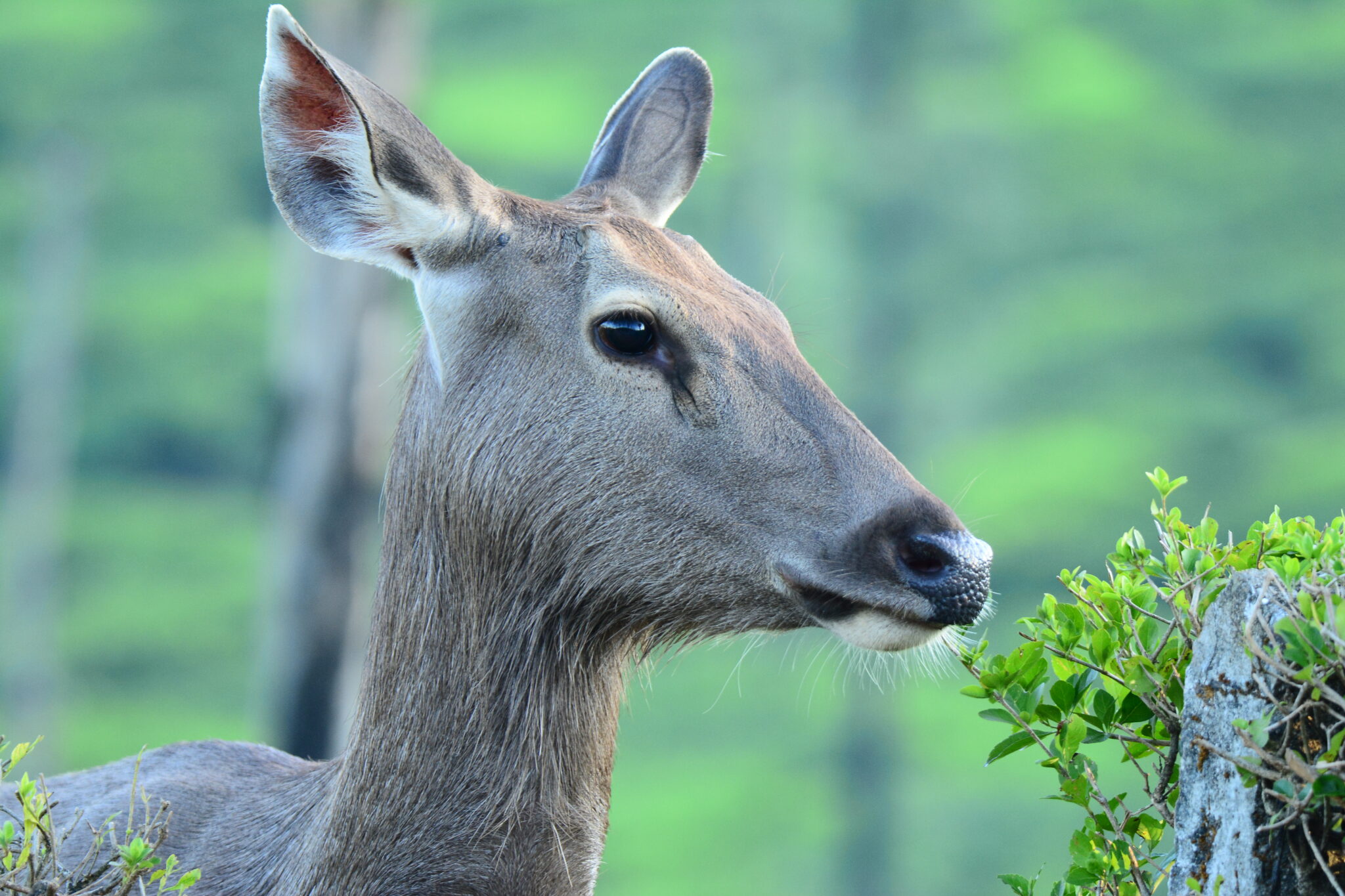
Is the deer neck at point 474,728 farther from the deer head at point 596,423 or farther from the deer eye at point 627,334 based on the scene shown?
the deer eye at point 627,334

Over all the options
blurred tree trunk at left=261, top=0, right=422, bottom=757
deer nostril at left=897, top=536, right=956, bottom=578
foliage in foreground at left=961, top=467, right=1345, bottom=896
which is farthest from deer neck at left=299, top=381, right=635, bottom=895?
blurred tree trunk at left=261, top=0, right=422, bottom=757

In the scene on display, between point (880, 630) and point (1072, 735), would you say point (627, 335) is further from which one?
point (1072, 735)

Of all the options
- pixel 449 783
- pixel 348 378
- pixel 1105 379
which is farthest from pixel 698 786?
pixel 449 783

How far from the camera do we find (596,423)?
3178 millimetres

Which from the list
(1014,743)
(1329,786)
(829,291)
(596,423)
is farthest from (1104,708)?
(829,291)

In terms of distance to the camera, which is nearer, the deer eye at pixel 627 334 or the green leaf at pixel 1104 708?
the green leaf at pixel 1104 708

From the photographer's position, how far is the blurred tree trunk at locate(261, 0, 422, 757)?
951 centimetres

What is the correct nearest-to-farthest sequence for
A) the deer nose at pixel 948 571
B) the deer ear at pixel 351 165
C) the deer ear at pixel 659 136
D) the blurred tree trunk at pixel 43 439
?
the deer nose at pixel 948 571
the deer ear at pixel 351 165
the deer ear at pixel 659 136
the blurred tree trunk at pixel 43 439

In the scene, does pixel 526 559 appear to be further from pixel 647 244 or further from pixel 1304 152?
pixel 1304 152

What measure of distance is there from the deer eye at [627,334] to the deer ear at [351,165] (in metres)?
0.47

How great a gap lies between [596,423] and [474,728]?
2.51 ft

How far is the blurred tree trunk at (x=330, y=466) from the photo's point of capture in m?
9.51

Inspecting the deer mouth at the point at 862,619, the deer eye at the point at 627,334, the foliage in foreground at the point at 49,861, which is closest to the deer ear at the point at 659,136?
the deer eye at the point at 627,334

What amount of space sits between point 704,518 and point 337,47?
779 centimetres
